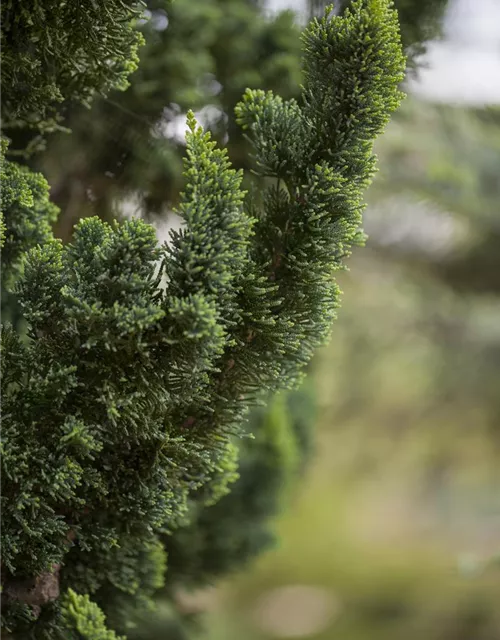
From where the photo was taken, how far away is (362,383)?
423 centimetres

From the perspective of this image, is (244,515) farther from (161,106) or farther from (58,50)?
(58,50)

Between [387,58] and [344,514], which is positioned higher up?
[344,514]

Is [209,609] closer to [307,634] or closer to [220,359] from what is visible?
[307,634]

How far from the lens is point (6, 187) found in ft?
3.11

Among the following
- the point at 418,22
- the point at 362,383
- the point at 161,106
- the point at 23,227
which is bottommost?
the point at 23,227

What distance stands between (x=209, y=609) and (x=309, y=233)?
255cm

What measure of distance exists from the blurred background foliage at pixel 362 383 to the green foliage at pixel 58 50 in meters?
0.21

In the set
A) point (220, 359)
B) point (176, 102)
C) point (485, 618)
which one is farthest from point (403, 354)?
point (220, 359)

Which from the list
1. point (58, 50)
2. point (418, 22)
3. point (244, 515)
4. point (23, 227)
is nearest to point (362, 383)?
point (244, 515)

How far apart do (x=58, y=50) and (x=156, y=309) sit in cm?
43

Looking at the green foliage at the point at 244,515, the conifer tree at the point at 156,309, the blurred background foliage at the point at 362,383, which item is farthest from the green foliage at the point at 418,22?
the green foliage at the point at 244,515

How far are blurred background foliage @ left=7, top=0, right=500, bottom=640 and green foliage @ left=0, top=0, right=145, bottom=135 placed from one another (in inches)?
8.4

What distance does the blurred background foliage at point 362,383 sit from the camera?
4.99ft

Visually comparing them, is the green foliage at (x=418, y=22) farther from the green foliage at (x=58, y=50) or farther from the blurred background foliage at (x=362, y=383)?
the green foliage at (x=58, y=50)
